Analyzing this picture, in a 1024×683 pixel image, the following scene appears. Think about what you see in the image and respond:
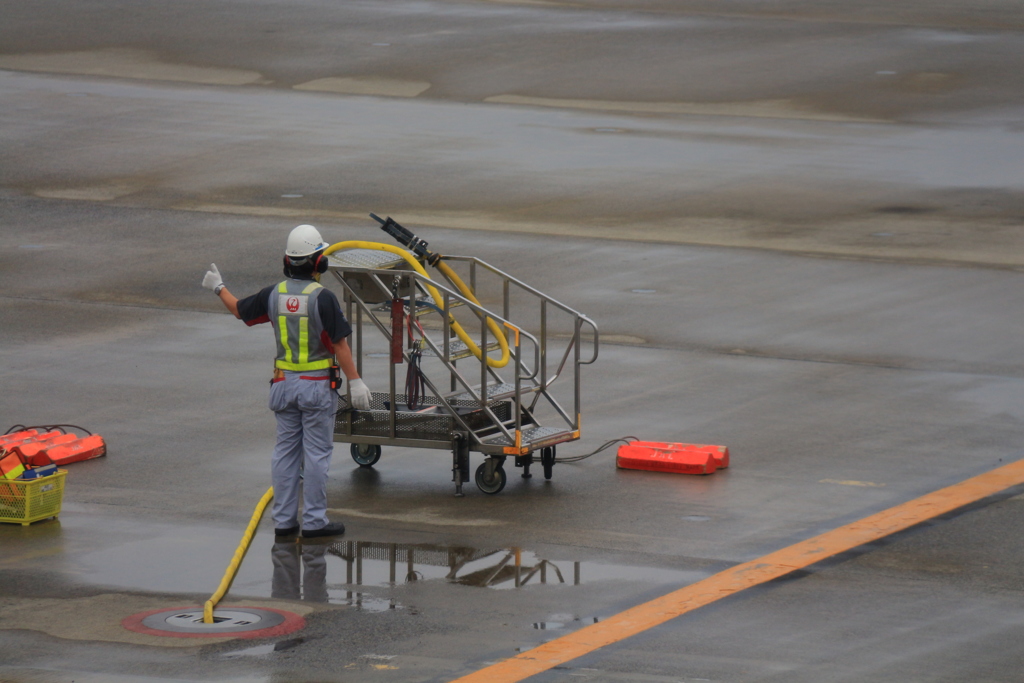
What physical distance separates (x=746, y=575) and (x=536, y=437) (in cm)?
235

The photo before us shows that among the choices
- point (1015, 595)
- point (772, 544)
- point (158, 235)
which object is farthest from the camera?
point (158, 235)

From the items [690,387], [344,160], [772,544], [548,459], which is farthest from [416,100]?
[772,544]

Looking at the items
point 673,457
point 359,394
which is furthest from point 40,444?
point 673,457

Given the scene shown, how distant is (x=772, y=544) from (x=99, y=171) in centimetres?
1566

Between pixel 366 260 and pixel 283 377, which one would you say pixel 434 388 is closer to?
pixel 366 260

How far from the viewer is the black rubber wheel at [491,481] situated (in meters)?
11.5

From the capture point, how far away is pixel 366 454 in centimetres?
1221

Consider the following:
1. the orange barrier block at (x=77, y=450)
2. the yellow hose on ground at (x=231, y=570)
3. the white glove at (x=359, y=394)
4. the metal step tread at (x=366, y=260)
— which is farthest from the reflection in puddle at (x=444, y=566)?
the orange barrier block at (x=77, y=450)

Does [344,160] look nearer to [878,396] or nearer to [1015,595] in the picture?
[878,396]

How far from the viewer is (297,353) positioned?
34.4 ft

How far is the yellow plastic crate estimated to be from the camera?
415 inches

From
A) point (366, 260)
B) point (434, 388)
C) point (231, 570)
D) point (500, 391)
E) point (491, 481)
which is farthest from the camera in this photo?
point (500, 391)

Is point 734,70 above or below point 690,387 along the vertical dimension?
above

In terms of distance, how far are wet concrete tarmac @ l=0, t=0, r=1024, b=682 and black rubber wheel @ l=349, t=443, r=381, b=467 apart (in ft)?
0.41
